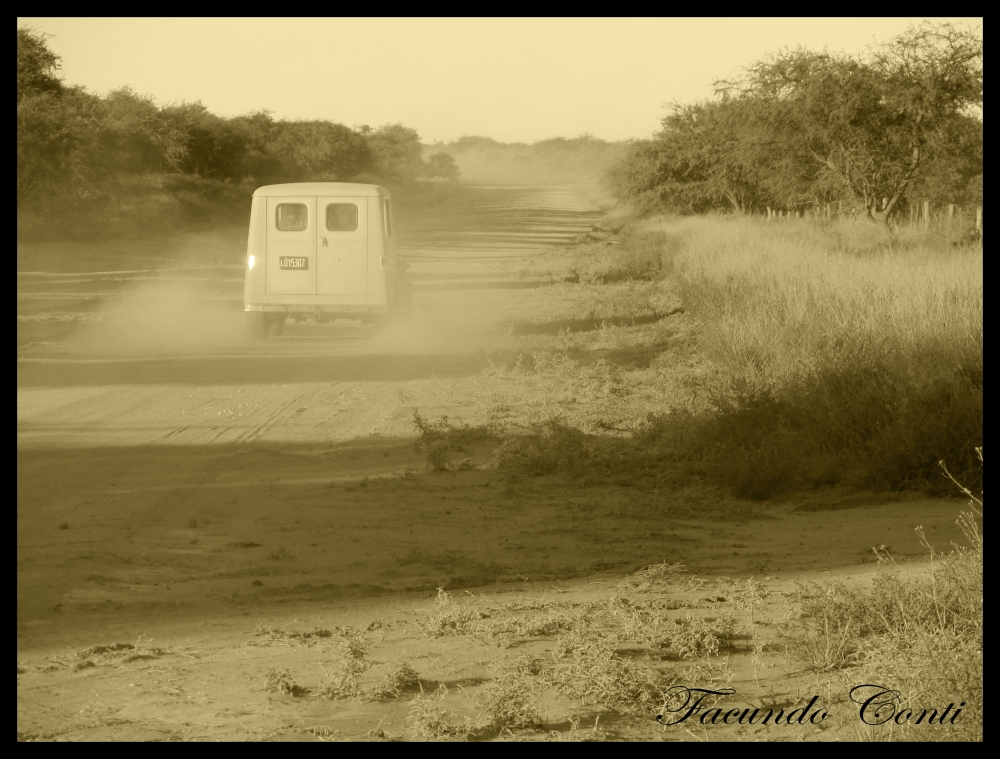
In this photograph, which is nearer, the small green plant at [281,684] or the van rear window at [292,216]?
the small green plant at [281,684]

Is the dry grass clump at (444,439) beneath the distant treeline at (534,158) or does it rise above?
beneath

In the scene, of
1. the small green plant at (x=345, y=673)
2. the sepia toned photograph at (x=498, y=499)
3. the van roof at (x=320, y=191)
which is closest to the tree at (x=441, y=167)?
the sepia toned photograph at (x=498, y=499)

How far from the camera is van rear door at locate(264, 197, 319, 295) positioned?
13898 mm

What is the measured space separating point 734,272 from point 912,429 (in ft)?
28.5

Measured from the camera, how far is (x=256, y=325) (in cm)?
1416

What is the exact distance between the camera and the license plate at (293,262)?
45.5 feet

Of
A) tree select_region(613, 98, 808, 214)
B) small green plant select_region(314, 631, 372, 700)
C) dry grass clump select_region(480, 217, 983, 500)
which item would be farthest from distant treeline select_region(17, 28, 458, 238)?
small green plant select_region(314, 631, 372, 700)

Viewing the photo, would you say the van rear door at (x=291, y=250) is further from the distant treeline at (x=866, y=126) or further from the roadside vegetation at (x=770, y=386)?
the distant treeline at (x=866, y=126)

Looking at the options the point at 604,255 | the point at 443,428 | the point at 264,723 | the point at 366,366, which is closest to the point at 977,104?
the point at 604,255

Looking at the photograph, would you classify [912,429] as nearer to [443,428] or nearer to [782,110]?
[443,428]

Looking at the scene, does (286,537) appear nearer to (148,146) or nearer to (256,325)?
(256,325)

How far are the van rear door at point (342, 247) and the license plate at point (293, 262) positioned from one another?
19 centimetres

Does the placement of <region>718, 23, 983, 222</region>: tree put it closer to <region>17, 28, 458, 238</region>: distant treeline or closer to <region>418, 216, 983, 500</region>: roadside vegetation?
<region>418, 216, 983, 500</region>: roadside vegetation

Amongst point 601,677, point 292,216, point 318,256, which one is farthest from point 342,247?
point 601,677
